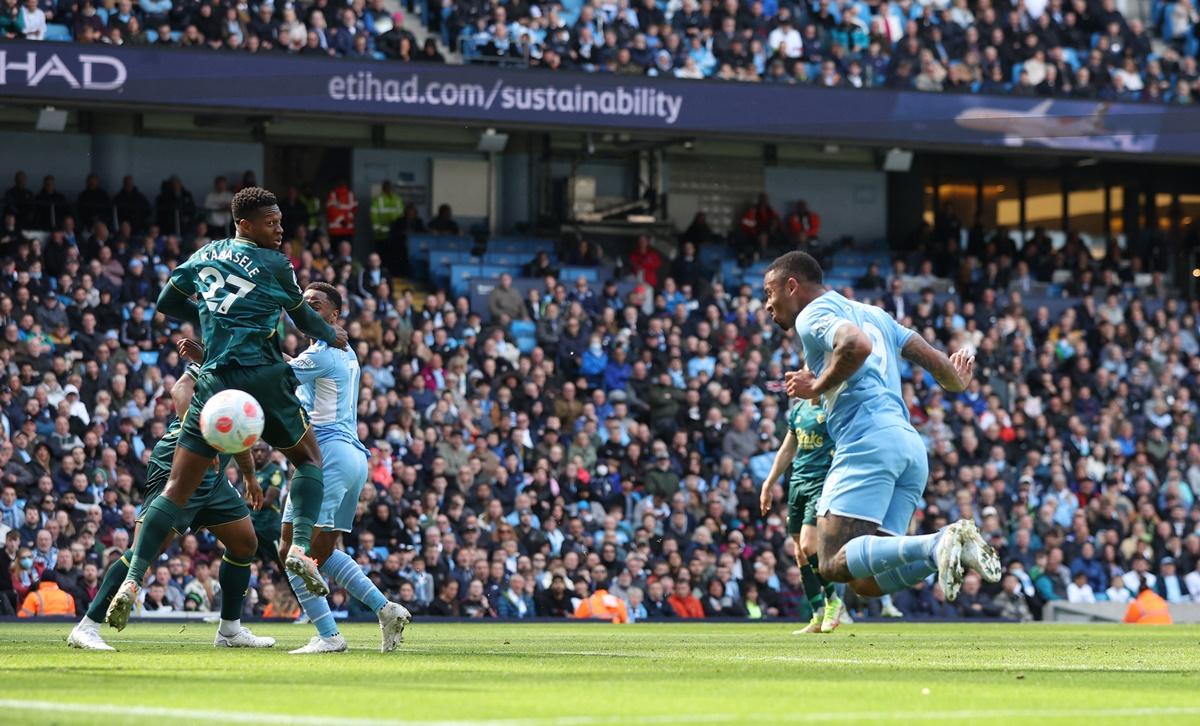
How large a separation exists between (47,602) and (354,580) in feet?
33.4

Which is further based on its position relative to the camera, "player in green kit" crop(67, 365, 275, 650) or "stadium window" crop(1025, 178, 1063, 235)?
"stadium window" crop(1025, 178, 1063, 235)

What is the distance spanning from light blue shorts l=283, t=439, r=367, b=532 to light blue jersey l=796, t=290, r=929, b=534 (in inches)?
133

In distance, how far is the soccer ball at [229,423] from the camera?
30.8ft

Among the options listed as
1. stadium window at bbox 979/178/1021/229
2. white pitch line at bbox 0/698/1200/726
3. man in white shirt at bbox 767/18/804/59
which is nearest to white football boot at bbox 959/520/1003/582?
white pitch line at bbox 0/698/1200/726

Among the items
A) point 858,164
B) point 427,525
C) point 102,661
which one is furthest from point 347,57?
point 102,661

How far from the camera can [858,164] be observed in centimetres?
3484

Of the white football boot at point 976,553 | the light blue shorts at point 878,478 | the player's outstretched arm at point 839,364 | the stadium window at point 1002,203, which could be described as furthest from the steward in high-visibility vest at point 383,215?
the white football boot at point 976,553

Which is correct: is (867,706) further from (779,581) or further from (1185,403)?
(1185,403)

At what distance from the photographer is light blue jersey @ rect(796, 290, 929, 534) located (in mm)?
9289

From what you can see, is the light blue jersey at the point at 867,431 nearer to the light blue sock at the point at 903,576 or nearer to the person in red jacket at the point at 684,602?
the light blue sock at the point at 903,576

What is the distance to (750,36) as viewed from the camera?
2959 cm

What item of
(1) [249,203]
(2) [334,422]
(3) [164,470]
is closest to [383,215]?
(2) [334,422]

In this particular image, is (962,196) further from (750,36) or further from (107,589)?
(107,589)

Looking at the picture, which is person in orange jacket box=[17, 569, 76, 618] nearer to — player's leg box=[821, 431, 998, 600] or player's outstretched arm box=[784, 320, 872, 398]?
player's leg box=[821, 431, 998, 600]
